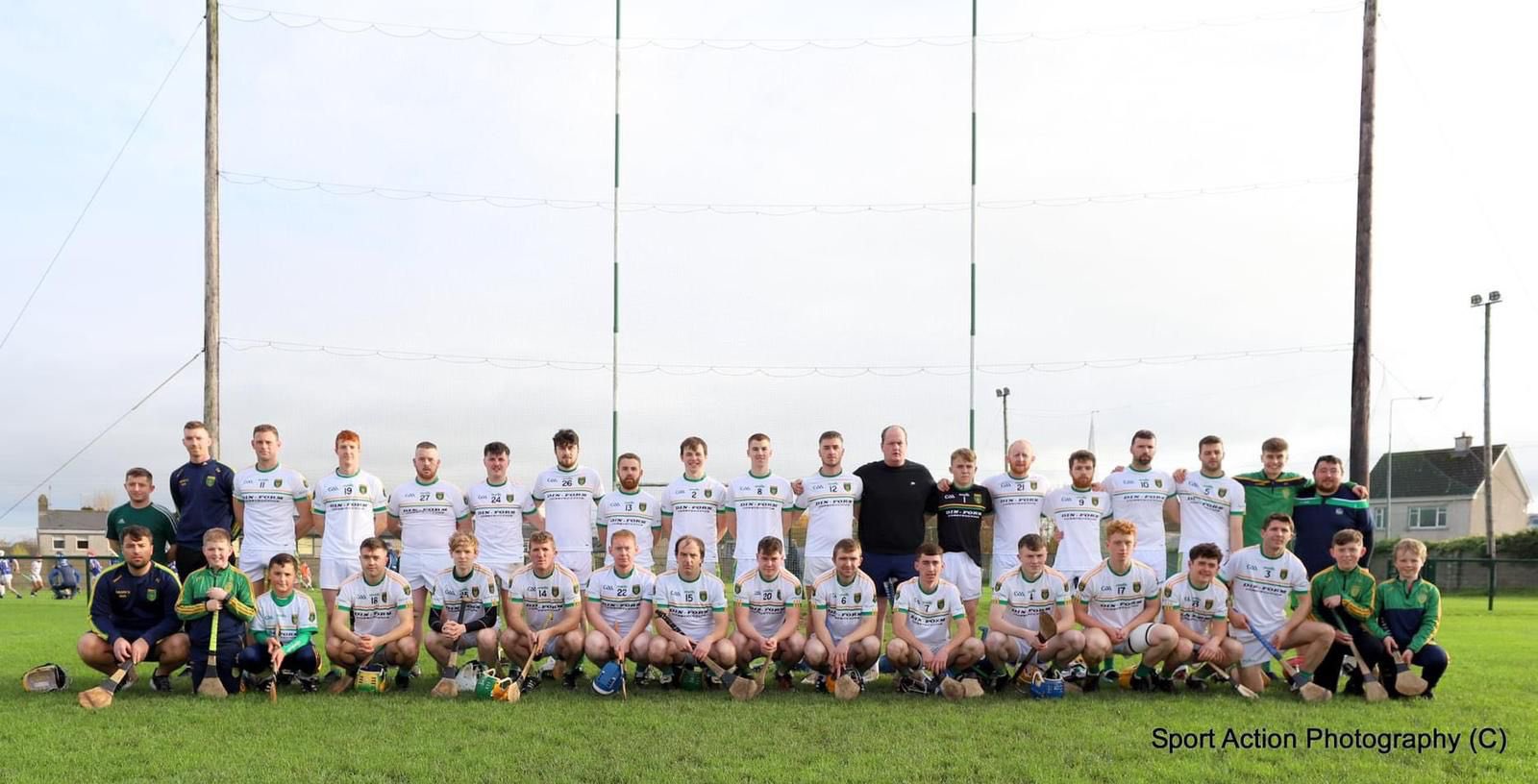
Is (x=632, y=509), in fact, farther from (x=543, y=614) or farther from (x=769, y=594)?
(x=769, y=594)

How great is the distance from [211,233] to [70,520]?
56849mm

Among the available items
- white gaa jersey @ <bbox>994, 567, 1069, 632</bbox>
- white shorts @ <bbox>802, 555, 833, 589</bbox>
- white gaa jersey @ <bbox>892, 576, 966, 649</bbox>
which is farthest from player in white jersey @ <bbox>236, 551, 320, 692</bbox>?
white gaa jersey @ <bbox>994, 567, 1069, 632</bbox>

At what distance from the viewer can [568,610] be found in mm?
7555

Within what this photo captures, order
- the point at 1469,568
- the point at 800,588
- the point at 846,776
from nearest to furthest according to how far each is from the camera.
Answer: the point at 846,776 → the point at 800,588 → the point at 1469,568

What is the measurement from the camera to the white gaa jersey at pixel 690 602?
7.51 metres

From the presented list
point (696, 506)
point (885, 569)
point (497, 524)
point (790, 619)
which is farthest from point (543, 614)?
point (885, 569)

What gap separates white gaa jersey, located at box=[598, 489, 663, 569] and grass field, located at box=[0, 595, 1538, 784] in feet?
4.48

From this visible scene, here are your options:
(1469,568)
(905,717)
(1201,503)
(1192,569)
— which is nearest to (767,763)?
(905,717)

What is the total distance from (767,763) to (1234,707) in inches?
126

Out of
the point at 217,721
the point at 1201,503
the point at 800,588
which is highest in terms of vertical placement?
the point at 1201,503

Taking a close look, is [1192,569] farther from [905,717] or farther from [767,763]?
[767,763]

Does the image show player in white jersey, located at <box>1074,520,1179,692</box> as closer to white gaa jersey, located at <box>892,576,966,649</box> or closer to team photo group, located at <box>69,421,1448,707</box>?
team photo group, located at <box>69,421,1448,707</box>

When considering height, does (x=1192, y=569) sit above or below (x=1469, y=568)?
above

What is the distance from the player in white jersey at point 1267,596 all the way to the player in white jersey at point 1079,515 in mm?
912
